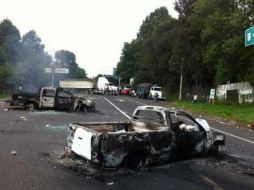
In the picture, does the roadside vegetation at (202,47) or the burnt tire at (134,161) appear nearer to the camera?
the burnt tire at (134,161)

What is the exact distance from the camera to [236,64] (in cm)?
4903

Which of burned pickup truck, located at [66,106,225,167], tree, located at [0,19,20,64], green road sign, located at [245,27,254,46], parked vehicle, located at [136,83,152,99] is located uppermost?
tree, located at [0,19,20,64]

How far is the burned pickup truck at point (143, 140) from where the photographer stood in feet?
37.3

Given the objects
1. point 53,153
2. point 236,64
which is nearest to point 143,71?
point 236,64

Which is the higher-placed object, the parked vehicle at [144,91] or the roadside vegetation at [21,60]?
the roadside vegetation at [21,60]

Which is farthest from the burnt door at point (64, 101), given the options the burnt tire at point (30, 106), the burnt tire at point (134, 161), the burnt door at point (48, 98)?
the burnt tire at point (134, 161)

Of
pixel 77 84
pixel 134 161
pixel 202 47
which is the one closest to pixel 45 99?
pixel 134 161

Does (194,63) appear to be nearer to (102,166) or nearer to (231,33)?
(231,33)

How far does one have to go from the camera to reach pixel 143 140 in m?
12.0

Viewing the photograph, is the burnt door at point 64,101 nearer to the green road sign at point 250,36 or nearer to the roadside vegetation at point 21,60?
the roadside vegetation at point 21,60

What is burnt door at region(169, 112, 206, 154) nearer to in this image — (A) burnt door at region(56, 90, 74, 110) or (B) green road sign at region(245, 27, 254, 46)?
(B) green road sign at region(245, 27, 254, 46)

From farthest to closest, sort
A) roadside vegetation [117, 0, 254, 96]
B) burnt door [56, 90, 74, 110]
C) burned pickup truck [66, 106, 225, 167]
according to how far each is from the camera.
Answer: roadside vegetation [117, 0, 254, 96]
burnt door [56, 90, 74, 110]
burned pickup truck [66, 106, 225, 167]

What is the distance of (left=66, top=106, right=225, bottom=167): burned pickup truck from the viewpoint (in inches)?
448

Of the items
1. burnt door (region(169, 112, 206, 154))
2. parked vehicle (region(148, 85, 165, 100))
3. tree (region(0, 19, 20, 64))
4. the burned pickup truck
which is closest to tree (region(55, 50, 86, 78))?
tree (region(0, 19, 20, 64))
